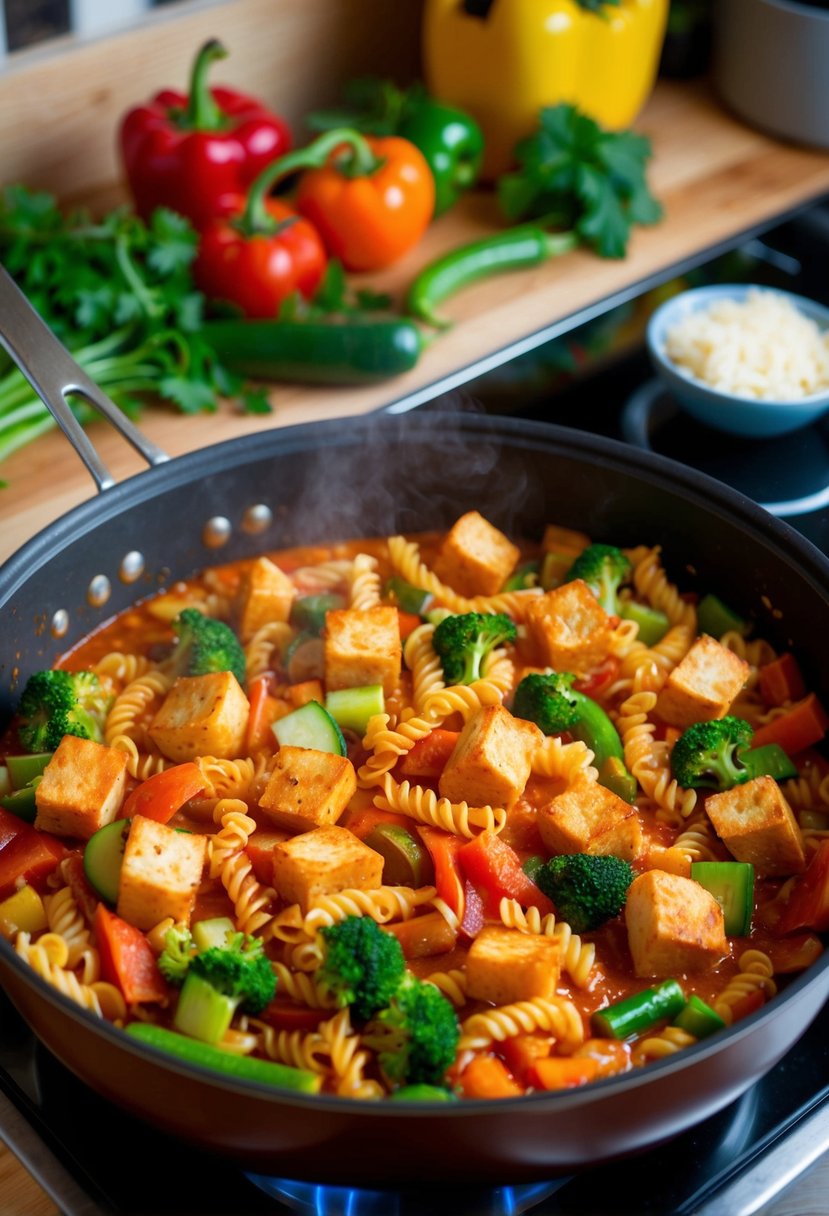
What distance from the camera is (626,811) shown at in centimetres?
277

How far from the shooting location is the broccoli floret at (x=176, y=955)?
2.40m

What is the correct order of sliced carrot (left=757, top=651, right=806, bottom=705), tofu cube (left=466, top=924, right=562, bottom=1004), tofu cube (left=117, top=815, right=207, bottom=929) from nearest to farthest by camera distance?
tofu cube (left=466, top=924, right=562, bottom=1004)
tofu cube (left=117, top=815, right=207, bottom=929)
sliced carrot (left=757, top=651, right=806, bottom=705)

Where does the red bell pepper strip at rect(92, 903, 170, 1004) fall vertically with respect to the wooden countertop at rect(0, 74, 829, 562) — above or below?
below

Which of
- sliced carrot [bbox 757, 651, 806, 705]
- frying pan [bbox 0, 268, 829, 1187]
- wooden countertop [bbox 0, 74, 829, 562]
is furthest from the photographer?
wooden countertop [bbox 0, 74, 829, 562]

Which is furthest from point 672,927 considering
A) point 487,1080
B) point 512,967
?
point 487,1080

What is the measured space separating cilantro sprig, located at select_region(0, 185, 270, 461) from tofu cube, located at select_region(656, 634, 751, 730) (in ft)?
5.32

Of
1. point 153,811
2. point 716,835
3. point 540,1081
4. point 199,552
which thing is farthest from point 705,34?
point 540,1081

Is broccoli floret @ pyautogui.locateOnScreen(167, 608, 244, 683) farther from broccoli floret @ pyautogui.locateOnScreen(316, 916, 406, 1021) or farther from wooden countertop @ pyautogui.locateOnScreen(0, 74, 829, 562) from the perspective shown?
broccoli floret @ pyautogui.locateOnScreen(316, 916, 406, 1021)

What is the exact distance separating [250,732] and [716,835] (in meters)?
1.09

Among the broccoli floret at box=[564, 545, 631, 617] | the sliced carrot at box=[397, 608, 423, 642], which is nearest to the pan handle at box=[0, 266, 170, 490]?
the sliced carrot at box=[397, 608, 423, 642]

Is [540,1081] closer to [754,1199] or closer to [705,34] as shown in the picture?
[754,1199]

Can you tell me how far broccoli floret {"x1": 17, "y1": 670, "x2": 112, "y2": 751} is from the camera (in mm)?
2896

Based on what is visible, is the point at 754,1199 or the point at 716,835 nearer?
the point at 754,1199

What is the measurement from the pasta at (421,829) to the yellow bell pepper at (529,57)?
2.17m
